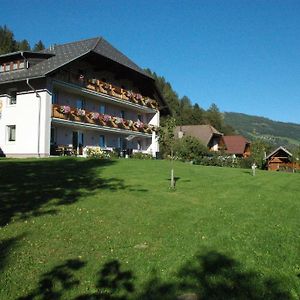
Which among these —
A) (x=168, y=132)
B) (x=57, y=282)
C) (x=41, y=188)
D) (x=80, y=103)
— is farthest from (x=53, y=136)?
(x=57, y=282)

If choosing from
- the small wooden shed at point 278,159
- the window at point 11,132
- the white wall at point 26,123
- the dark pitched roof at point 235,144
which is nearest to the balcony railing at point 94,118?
the white wall at point 26,123

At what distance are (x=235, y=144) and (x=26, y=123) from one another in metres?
57.5

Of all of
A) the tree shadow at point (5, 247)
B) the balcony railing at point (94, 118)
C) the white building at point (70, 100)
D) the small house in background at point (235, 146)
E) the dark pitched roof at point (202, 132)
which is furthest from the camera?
the small house in background at point (235, 146)

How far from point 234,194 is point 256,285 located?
7.88m

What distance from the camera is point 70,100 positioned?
116 ft

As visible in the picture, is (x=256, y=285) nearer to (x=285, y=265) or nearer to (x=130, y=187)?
(x=285, y=265)

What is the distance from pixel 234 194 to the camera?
1373 cm

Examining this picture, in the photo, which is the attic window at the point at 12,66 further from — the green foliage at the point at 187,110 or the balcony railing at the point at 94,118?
the green foliage at the point at 187,110

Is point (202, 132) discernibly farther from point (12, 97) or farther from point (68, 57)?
point (12, 97)

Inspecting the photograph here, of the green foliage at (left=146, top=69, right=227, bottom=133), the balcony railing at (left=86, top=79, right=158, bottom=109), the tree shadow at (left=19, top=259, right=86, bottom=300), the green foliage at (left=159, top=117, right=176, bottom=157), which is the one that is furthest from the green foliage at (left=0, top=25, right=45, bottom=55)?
the tree shadow at (left=19, top=259, right=86, bottom=300)

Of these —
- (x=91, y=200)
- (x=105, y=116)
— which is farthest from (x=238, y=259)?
(x=105, y=116)

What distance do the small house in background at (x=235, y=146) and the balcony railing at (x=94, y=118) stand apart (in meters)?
37.8

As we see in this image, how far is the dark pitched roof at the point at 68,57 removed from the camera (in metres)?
31.3

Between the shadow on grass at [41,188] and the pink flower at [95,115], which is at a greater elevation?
the pink flower at [95,115]
